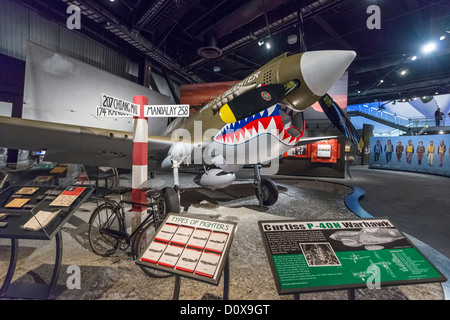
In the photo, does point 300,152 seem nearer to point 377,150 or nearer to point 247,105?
point 247,105

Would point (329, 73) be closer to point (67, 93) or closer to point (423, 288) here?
point (423, 288)

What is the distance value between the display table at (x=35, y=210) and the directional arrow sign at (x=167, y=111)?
105 centimetres

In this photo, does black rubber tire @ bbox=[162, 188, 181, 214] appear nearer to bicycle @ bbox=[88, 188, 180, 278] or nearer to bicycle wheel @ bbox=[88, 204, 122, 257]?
bicycle @ bbox=[88, 188, 180, 278]

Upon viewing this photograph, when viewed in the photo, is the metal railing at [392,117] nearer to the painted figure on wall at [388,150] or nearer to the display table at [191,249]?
the painted figure on wall at [388,150]

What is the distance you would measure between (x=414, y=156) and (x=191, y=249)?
16.4 m

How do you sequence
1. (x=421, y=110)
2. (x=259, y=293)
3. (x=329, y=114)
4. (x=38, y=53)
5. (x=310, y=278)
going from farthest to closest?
(x=421, y=110), (x=38, y=53), (x=329, y=114), (x=259, y=293), (x=310, y=278)

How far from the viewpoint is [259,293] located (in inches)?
62.5

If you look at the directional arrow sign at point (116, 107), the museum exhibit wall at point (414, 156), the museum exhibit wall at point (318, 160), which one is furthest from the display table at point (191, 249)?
the museum exhibit wall at point (414, 156)

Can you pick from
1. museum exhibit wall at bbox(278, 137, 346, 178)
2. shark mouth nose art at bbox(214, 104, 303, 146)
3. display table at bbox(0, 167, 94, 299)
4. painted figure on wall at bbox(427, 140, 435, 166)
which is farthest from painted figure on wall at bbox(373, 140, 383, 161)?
display table at bbox(0, 167, 94, 299)

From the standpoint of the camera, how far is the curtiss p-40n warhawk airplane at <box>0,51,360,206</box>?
213 centimetres

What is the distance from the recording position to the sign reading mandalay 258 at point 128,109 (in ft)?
6.15

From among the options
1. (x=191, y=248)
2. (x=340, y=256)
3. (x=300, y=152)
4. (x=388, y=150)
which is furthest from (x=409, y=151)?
(x=191, y=248)
